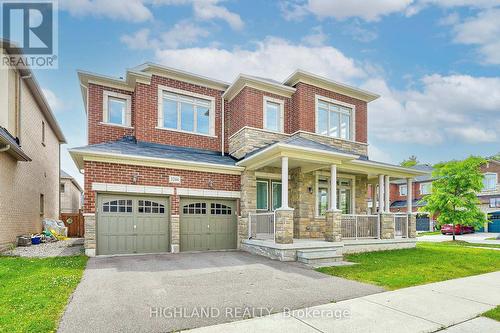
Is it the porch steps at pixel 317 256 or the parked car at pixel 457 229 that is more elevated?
the porch steps at pixel 317 256

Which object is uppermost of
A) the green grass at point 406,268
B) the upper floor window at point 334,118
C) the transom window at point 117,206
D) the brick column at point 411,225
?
the upper floor window at point 334,118

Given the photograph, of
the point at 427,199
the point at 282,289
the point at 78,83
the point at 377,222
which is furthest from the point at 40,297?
the point at 427,199

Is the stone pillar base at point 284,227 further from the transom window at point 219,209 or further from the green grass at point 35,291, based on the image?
the green grass at point 35,291

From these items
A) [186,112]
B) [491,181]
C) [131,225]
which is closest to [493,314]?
[131,225]

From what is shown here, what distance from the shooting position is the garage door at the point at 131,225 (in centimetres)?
967

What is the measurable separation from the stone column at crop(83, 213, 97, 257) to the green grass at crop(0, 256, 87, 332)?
752 mm

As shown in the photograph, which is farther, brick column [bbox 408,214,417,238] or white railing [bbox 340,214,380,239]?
brick column [bbox 408,214,417,238]

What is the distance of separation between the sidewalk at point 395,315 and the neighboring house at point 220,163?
15.1 ft

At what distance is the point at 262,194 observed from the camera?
1211 centimetres

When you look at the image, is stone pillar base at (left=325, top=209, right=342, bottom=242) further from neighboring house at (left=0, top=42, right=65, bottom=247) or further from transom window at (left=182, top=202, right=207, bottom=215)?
neighboring house at (left=0, top=42, right=65, bottom=247)

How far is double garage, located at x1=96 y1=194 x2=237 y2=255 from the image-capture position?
31.9ft

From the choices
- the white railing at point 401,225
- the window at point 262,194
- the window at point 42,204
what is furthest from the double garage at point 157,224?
the window at point 42,204

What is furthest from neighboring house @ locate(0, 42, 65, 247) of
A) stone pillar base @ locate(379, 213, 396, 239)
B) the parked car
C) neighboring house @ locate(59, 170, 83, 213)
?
the parked car

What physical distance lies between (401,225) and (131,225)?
11611mm
